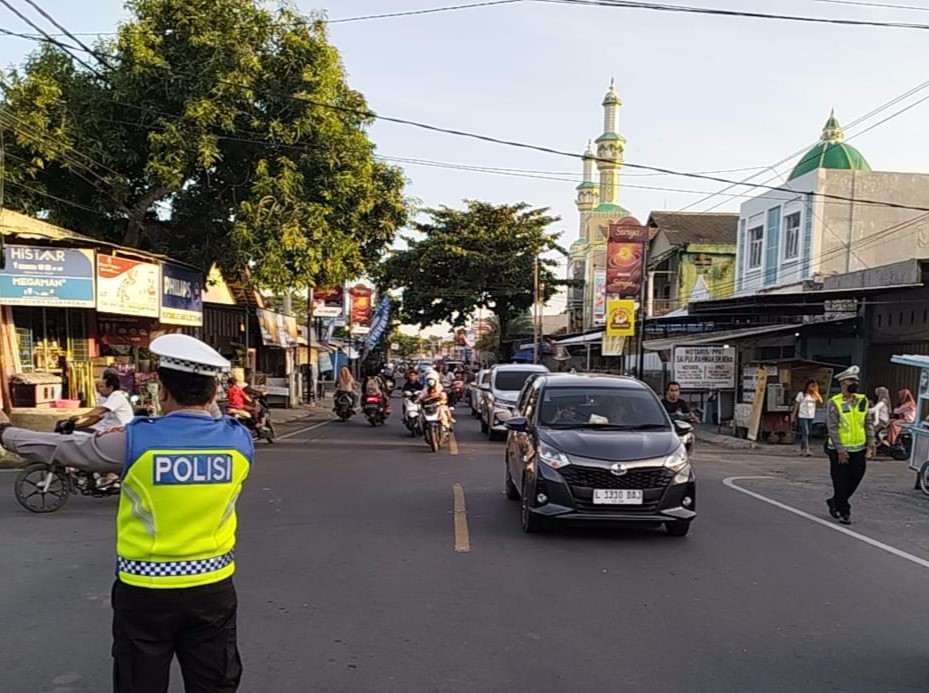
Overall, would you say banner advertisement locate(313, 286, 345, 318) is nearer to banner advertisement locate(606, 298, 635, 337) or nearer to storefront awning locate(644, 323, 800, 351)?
banner advertisement locate(606, 298, 635, 337)

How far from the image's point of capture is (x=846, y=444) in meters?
9.48

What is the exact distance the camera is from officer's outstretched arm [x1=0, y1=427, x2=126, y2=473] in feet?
9.46

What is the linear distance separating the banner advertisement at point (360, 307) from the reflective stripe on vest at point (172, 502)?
3832 centimetres

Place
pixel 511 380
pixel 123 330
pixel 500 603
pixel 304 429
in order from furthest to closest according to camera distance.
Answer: pixel 304 429, pixel 511 380, pixel 123 330, pixel 500 603

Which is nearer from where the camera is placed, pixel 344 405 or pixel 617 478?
pixel 617 478

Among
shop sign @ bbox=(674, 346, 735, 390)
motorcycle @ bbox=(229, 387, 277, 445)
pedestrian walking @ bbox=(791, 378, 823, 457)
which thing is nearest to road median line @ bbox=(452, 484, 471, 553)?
motorcycle @ bbox=(229, 387, 277, 445)

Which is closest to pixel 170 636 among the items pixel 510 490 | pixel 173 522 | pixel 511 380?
pixel 173 522

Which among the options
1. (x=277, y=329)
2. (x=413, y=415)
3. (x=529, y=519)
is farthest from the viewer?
(x=277, y=329)

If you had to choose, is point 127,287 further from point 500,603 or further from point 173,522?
point 173,522

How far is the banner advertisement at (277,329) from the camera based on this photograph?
95.9 feet

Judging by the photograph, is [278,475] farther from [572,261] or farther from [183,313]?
[572,261]

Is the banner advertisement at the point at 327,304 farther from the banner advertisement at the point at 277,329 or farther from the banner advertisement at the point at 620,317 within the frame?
the banner advertisement at the point at 620,317

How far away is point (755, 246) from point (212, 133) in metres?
21.9

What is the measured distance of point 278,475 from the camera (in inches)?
486
